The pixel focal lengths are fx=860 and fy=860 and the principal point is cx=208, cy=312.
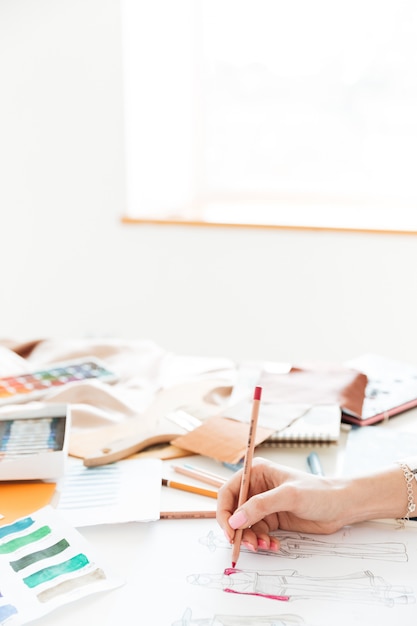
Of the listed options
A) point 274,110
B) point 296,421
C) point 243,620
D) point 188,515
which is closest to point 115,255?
point 274,110

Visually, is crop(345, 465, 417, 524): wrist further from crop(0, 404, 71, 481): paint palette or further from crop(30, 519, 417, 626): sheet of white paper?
crop(0, 404, 71, 481): paint palette

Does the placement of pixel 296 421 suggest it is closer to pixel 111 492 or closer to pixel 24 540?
pixel 111 492

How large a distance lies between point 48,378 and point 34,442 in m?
0.33

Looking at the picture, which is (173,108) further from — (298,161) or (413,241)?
(413,241)

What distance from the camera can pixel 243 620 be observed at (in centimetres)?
88

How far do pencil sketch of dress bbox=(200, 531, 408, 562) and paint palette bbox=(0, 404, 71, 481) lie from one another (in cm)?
25

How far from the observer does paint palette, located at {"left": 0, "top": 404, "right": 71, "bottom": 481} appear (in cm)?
117

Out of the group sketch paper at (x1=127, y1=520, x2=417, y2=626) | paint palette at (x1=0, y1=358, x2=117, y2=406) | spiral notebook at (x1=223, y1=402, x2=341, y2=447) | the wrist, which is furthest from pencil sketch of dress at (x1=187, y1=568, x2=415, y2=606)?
paint palette at (x1=0, y1=358, x2=117, y2=406)

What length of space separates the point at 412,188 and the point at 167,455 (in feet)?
7.18

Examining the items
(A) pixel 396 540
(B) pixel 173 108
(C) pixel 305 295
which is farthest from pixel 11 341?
(B) pixel 173 108

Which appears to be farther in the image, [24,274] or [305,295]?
[24,274]

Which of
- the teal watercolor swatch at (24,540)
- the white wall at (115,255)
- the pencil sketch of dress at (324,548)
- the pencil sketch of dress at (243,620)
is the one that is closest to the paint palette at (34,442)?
the teal watercolor swatch at (24,540)

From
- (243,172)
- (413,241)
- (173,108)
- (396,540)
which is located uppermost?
(173,108)

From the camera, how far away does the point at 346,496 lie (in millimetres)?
1072
